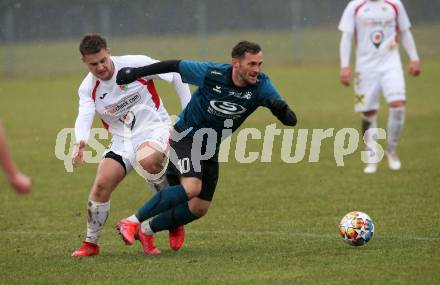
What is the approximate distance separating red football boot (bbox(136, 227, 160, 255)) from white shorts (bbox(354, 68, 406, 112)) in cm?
590

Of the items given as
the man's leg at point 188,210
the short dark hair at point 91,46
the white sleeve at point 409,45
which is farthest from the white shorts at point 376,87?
the short dark hair at point 91,46

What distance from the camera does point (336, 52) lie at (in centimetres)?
3650

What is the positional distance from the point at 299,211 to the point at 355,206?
2.28ft

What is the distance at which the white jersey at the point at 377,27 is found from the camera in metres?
13.6

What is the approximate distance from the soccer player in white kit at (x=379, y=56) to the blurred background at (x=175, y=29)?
22.0 metres

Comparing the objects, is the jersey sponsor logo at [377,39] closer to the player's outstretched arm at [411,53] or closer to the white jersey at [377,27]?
the white jersey at [377,27]

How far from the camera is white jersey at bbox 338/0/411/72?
44.6 ft

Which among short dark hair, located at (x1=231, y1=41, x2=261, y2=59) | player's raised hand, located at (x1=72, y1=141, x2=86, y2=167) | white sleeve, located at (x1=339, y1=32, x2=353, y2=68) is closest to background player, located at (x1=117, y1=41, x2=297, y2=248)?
short dark hair, located at (x1=231, y1=41, x2=261, y2=59)

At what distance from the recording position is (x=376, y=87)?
13.8 m

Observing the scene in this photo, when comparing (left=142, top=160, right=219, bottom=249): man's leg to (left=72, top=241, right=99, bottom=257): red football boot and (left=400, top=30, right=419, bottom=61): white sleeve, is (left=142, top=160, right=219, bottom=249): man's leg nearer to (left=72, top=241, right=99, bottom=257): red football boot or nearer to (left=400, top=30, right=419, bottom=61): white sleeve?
(left=72, top=241, right=99, bottom=257): red football boot

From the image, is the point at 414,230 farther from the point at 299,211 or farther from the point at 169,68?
the point at 169,68

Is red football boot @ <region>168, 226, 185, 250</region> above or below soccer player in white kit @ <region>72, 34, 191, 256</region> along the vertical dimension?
below

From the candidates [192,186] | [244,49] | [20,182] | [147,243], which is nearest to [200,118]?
[192,186]

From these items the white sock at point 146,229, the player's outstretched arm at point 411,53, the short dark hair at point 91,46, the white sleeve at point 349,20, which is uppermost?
the white sleeve at point 349,20
